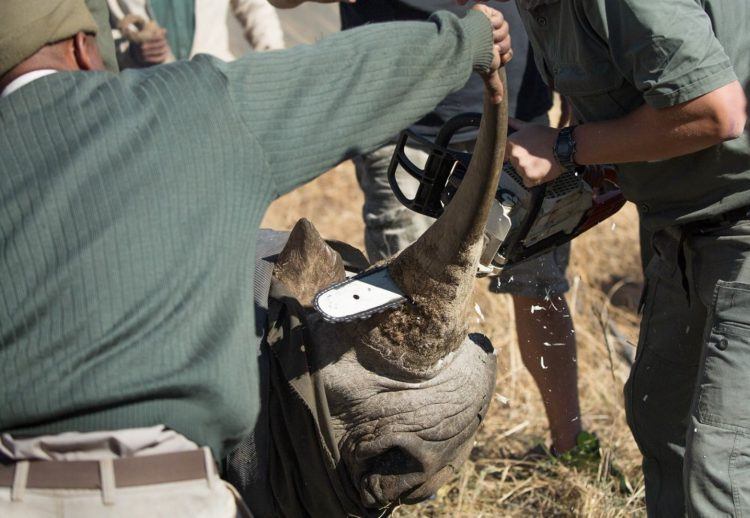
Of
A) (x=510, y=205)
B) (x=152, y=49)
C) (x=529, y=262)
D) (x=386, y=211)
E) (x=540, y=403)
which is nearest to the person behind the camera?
(x=510, y=205)

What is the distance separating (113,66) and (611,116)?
57.9 inches

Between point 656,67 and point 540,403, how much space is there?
8.87 feet

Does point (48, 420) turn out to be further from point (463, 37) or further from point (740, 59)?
point (740, 59)

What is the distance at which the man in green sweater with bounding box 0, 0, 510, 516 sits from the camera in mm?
2033

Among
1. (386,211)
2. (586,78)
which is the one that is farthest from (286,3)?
(586,78)

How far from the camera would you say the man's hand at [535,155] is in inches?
117

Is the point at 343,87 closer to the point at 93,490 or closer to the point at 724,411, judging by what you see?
the point at 93,490

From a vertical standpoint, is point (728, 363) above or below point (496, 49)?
below

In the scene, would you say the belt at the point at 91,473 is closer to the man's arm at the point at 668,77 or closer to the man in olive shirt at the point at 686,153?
the man in olive shirt at the point at 686,153

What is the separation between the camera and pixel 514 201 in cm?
312

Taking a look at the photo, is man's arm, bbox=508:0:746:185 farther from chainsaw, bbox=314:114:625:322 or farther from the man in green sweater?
the man in green sweater

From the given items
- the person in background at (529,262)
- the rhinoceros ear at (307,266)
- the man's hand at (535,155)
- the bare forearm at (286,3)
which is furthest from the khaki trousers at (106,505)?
the bare forearm at (286,3)

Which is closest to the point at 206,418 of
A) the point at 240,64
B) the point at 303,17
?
the point at 240,64

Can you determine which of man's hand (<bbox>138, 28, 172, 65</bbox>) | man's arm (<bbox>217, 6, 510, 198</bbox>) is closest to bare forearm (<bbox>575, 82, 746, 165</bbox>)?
man's arm (<bbox>217, 6, 510, 198</bbox>)
